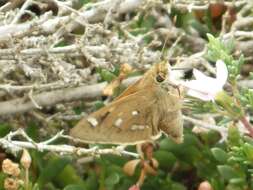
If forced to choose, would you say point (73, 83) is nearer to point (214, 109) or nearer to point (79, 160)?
point (79, 160)

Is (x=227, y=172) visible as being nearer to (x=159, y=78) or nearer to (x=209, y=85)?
(x=159, y=78)

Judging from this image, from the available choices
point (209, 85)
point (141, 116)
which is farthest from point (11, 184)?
point (209, 85)

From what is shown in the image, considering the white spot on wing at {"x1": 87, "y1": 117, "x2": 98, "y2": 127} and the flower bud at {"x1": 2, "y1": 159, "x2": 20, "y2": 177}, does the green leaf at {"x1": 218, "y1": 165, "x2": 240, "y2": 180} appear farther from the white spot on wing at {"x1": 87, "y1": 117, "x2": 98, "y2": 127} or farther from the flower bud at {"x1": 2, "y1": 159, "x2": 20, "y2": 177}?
the flower bud at {"x1": 2, "y1": 159, "x2": 20, "y2": 177}

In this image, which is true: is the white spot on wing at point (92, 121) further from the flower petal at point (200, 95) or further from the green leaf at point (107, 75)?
the green leaf at point (107, 75)

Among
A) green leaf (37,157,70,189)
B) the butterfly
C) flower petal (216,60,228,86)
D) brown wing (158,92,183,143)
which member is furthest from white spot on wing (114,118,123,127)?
flower petal (216,60,228,86)

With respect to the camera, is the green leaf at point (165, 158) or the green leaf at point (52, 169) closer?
the green leaf at point (52, 169)

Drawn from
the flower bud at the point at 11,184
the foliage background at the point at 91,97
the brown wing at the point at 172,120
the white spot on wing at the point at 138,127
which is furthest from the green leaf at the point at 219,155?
the flower bud at the point at 11,184

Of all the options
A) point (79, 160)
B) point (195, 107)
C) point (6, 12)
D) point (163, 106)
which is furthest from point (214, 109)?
point (6, 12)
